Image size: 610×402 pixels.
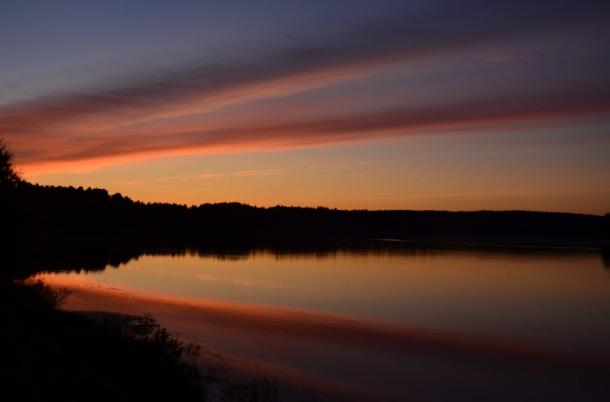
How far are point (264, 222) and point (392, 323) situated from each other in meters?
161

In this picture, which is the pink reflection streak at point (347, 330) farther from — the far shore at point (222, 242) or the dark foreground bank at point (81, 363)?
the far shore at point (222, 242)

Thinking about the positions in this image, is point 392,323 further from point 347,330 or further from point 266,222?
point 266,222

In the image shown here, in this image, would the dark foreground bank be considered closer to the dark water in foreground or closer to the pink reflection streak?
the dark water in foreground

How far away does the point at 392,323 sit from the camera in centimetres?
2597

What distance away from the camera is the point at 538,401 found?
596 inches

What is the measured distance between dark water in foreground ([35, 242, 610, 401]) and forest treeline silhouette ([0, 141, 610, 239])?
7989cm

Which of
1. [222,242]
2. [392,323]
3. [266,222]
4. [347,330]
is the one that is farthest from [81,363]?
[266,222]

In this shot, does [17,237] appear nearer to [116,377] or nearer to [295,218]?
[116,377]

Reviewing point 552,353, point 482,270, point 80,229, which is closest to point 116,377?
point 552,353

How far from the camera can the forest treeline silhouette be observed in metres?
129

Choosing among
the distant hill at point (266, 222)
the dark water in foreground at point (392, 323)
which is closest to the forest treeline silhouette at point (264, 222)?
the distant hill at point (266, 222)

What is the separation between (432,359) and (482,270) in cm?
3648

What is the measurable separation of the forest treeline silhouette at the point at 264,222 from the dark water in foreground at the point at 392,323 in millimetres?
79889

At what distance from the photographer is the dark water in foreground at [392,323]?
55.2 ft
